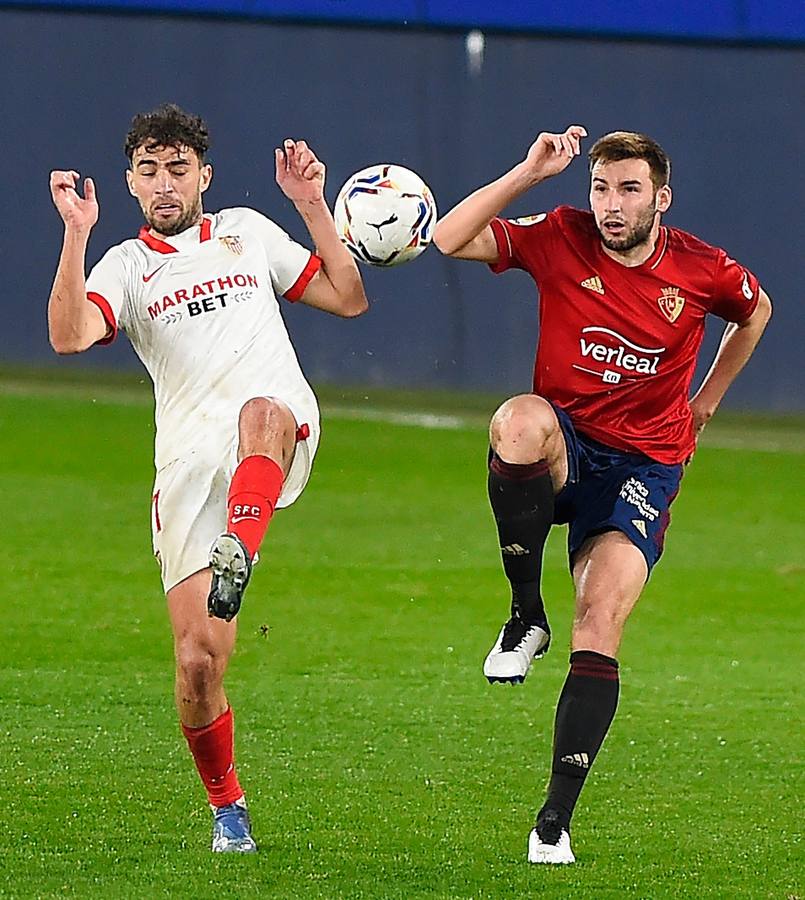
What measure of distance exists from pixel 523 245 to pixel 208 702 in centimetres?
180

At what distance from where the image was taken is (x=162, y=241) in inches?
239

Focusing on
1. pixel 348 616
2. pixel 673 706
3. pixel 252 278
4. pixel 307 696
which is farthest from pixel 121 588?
pixel 252 278

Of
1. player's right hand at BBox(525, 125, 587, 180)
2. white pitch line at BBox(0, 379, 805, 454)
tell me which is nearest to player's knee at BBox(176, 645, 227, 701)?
player's right hand at BBox(525, 125, 587, 180)

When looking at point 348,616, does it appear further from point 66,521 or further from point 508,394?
point 508,394

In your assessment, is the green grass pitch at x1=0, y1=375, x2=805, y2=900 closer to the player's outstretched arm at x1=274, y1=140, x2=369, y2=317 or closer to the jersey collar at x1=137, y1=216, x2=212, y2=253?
the player's outstretched arm at x1=274, y1=140, x2=369, y2=317

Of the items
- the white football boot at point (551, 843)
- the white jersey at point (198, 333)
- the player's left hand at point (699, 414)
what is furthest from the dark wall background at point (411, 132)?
the white football boot at point (551, 843)

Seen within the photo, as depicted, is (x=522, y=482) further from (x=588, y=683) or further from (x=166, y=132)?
(x=166, y=132)

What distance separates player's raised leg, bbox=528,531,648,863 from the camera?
5.66 meters

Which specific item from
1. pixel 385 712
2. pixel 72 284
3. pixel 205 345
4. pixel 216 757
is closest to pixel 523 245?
pixel 205 345

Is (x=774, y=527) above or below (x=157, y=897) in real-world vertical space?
below

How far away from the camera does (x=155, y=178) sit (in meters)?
5.91

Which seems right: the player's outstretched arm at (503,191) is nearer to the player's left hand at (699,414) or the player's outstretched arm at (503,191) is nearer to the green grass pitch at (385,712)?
the player's left hand at (699,414)

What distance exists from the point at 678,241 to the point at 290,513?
6724mm

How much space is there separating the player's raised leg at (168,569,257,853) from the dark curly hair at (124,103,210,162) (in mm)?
1308
